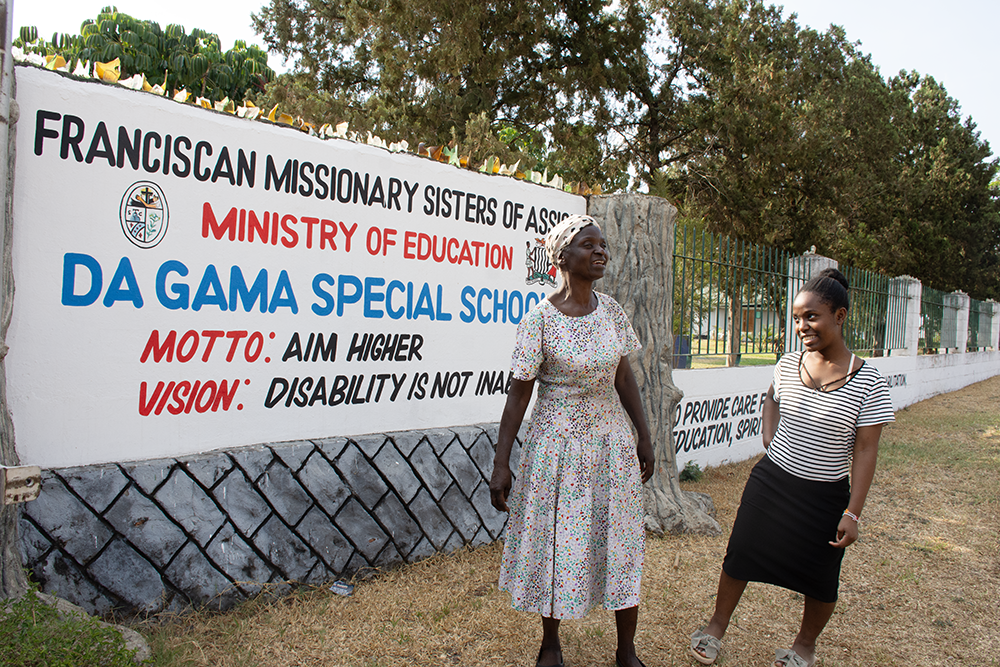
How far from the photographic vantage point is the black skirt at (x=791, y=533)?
2725 millimetres

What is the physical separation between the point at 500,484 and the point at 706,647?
3.82ft

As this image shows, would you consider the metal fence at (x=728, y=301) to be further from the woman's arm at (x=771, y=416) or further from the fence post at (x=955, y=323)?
the fence post at (x=955, y=323)

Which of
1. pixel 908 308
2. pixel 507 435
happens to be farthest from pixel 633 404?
pixel 908 308

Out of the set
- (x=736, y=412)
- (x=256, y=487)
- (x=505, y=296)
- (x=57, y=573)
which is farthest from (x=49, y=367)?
(x=736, y=412)

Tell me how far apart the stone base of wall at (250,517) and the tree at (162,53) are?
1360cm

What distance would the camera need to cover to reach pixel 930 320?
46.2 ft

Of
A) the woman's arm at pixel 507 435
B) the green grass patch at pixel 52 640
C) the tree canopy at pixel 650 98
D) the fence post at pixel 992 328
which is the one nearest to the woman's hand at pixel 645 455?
the woman's arm at pixel 507 435

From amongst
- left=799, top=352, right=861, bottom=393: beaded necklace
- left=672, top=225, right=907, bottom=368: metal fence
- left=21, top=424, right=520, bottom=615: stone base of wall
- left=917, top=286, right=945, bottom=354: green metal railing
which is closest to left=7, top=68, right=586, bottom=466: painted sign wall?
left=21, top=424, right=520, bottom=615: stone base of wall

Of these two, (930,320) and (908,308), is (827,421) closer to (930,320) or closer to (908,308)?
(908,308)

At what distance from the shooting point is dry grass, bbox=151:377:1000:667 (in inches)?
115

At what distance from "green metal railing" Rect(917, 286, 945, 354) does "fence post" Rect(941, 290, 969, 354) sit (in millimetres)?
341

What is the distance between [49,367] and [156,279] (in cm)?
54

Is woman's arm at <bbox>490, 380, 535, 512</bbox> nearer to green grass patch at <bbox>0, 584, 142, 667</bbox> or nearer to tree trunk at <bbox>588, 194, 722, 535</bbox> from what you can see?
green grass patch at <bbox>0, 584, 142, 667</bbox>

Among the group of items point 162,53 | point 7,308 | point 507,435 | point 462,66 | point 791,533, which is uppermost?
point 162,53
